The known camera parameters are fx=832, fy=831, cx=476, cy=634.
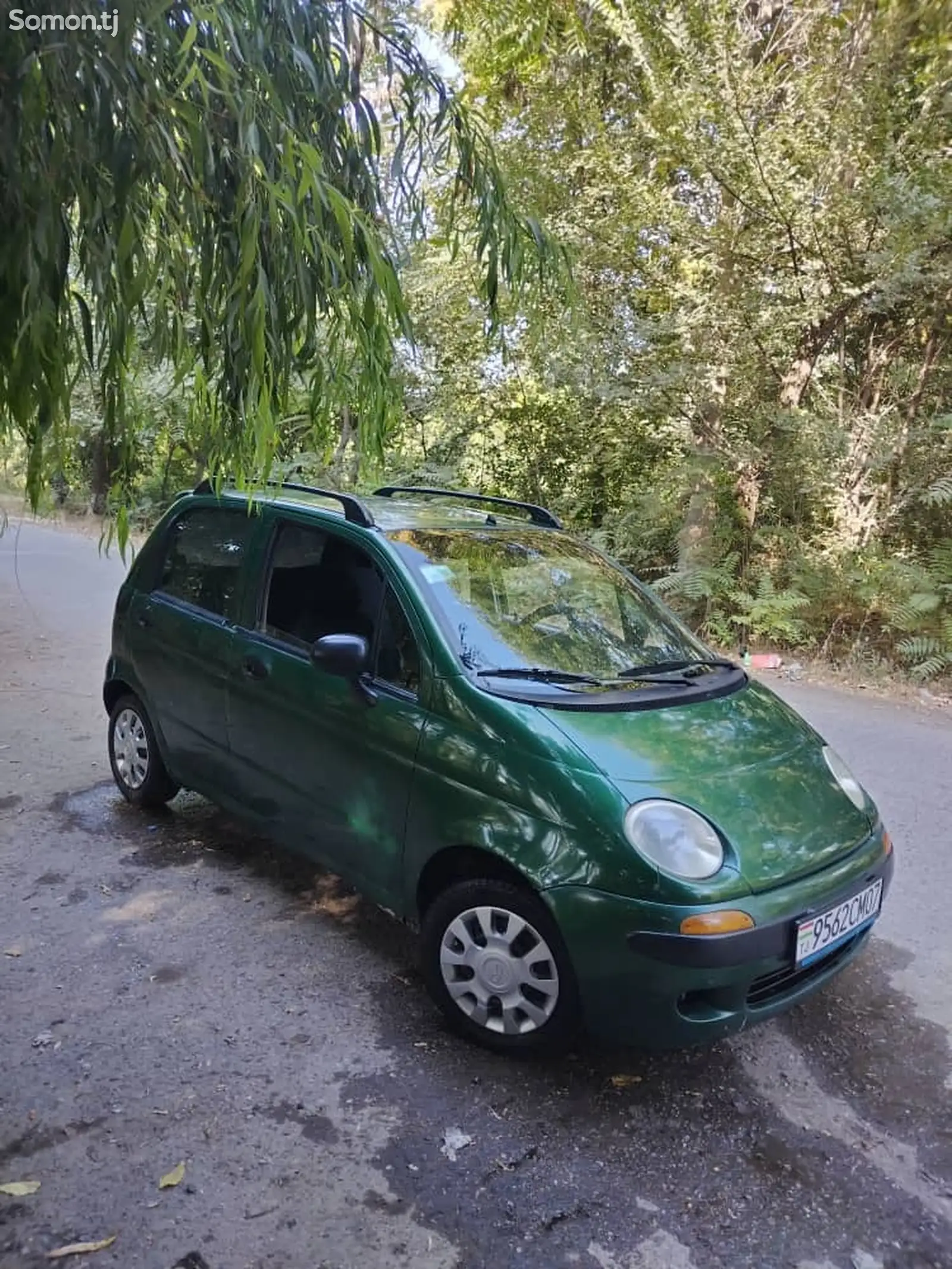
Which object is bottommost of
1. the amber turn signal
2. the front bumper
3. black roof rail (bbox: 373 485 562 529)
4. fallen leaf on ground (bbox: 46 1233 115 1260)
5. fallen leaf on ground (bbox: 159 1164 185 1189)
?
fallen leaf on ground (bbox: 46 1233 115 1260)

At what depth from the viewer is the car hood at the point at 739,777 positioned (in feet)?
8.45

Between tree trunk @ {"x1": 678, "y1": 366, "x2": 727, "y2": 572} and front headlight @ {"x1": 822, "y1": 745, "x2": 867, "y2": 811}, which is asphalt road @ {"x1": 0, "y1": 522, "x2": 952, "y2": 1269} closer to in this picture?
front headlight @ {"x1": 822, "y1": 745, "x2": 867, "y2": 811}

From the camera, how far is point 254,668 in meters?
3.62

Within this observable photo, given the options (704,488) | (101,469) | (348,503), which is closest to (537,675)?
(348,503)

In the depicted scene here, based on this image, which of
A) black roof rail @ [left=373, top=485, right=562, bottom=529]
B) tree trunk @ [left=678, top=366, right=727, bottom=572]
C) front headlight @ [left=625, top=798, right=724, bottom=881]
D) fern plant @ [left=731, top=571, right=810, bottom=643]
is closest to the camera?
front headlight @ [left=625, top=798, right=724, bottom=881]

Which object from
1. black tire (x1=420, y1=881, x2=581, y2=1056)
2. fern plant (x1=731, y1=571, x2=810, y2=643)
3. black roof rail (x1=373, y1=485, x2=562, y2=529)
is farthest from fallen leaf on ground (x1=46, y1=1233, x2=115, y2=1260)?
fern plant (x1=731, y1=571, x2=810, y2=643)

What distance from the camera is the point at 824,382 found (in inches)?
368

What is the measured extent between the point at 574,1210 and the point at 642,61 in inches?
381

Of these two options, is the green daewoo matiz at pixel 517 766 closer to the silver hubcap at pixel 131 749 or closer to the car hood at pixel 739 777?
the car hood at pixel 739 777

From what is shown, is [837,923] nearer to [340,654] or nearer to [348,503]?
[340,654]

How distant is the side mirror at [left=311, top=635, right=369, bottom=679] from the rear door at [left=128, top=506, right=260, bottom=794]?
2.90 ft

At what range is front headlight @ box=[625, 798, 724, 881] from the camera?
245 cm

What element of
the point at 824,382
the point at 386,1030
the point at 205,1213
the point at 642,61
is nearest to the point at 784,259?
the point at 824,382

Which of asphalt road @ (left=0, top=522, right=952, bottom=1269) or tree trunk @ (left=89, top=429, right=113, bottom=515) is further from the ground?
tree trunk @ (left=89, top=429, right=113, bottom=515)
